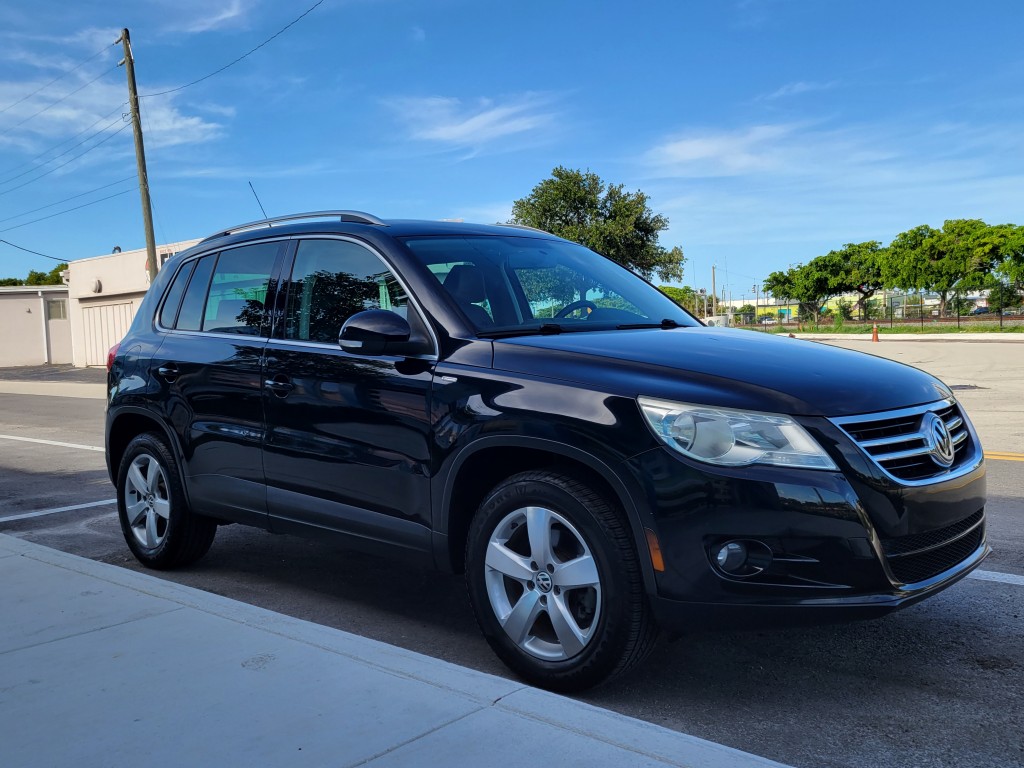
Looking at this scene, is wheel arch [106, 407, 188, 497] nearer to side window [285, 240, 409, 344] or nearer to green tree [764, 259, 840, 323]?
side window [285, 240, 409, 344]

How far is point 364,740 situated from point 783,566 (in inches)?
56.8

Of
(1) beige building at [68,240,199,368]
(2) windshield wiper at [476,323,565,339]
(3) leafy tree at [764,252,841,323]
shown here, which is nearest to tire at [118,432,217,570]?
(2) windshield wiper at [476,323,565,339]

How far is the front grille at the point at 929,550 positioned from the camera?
327 centimetres

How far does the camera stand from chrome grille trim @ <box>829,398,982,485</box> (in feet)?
10.8

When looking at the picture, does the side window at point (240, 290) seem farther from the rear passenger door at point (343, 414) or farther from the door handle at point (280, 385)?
the door handle at point (280, 385)

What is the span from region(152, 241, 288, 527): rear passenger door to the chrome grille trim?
2.79 metres

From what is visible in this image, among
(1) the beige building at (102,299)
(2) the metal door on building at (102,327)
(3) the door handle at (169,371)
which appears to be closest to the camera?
(3) the door handle at (169,371)

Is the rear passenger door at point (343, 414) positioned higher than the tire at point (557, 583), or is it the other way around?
the rear passenger door at point (343, 414)

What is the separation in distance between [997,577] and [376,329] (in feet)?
11.2

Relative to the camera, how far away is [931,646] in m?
4.04

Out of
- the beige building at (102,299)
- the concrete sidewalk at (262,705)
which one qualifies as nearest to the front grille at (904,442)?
the concrete sidewalk at (262,705)

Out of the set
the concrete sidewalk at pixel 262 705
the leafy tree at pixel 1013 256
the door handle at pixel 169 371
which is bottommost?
the concrete sidewalk at pixel 262 705

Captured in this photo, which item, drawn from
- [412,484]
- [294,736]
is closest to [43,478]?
[412,484]

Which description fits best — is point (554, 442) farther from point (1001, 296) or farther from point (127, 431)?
point (1001, 296)
